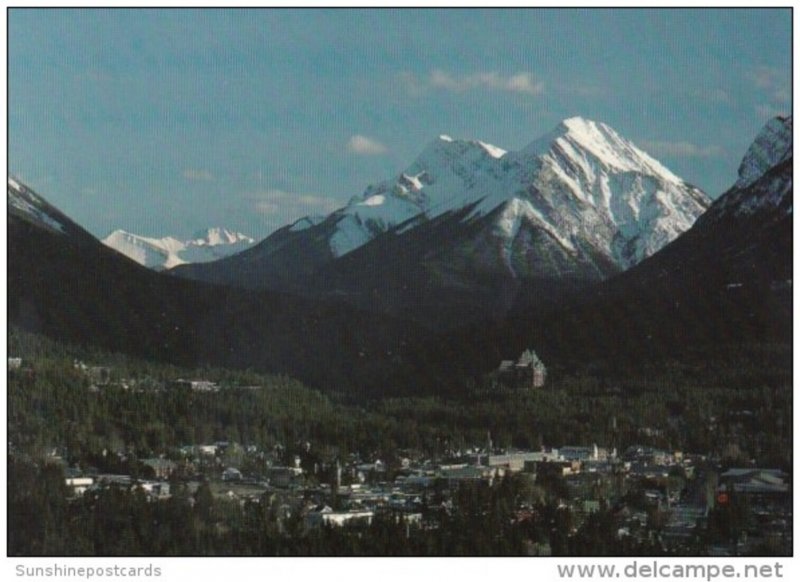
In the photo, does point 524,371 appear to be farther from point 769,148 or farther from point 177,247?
point 177,247

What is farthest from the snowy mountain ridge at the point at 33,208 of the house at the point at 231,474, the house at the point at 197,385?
the house at the point at 231,474

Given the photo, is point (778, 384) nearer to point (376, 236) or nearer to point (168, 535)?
point (376, 236)

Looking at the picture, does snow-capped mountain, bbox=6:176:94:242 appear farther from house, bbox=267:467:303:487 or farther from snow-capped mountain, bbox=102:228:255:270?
house, bbox=267:467:303:487

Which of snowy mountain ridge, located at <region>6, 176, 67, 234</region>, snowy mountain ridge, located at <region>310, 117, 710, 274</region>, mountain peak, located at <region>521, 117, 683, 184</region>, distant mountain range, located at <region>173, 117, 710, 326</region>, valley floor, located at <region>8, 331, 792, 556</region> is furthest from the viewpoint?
distant mountain range, located at <region>173, 117, 710, 326</region>

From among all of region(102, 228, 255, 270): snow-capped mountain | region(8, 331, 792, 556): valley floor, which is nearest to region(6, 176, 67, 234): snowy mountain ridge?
region(102, 228, 255, 270): snow-capped mountain

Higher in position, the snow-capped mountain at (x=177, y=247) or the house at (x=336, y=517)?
the snow-capped mountain at (x=177, y=247)

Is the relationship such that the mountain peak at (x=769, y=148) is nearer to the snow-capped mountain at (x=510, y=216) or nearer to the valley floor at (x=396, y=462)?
the snow-capped mountain at (x=510, y=216)
